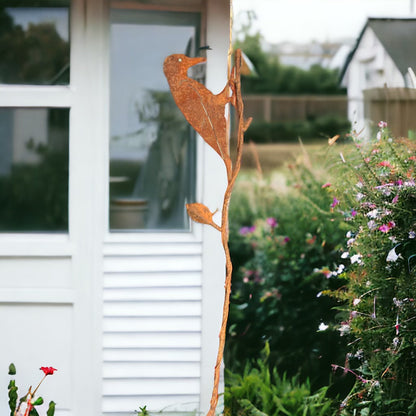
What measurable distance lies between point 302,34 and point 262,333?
351cm

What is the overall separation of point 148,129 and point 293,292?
65.8 inches

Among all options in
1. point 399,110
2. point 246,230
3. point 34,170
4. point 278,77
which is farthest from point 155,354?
point 278,77

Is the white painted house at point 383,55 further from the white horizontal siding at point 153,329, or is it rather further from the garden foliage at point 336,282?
the white horizontal siding at point 153,329

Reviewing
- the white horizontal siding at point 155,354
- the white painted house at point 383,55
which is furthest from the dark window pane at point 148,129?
the white painted house at point 383,55

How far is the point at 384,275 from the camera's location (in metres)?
2.42

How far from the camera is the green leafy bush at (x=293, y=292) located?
3.70m

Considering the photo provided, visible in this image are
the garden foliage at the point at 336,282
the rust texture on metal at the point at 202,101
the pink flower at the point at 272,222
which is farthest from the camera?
the pink flower at the point at 272,222

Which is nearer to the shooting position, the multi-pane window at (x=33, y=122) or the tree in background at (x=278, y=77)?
the multi-pane window at (x=33, y=122)

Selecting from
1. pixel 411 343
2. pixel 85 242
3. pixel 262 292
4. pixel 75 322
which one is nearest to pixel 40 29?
pixel 85 242

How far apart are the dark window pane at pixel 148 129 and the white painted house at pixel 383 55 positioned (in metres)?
2.06

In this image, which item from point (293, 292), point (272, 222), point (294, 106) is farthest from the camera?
point (294, 106)

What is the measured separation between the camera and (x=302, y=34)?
632 cm

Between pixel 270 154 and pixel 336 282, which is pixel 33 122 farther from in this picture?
pixel 270 154

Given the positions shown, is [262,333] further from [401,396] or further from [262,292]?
[401,396]
